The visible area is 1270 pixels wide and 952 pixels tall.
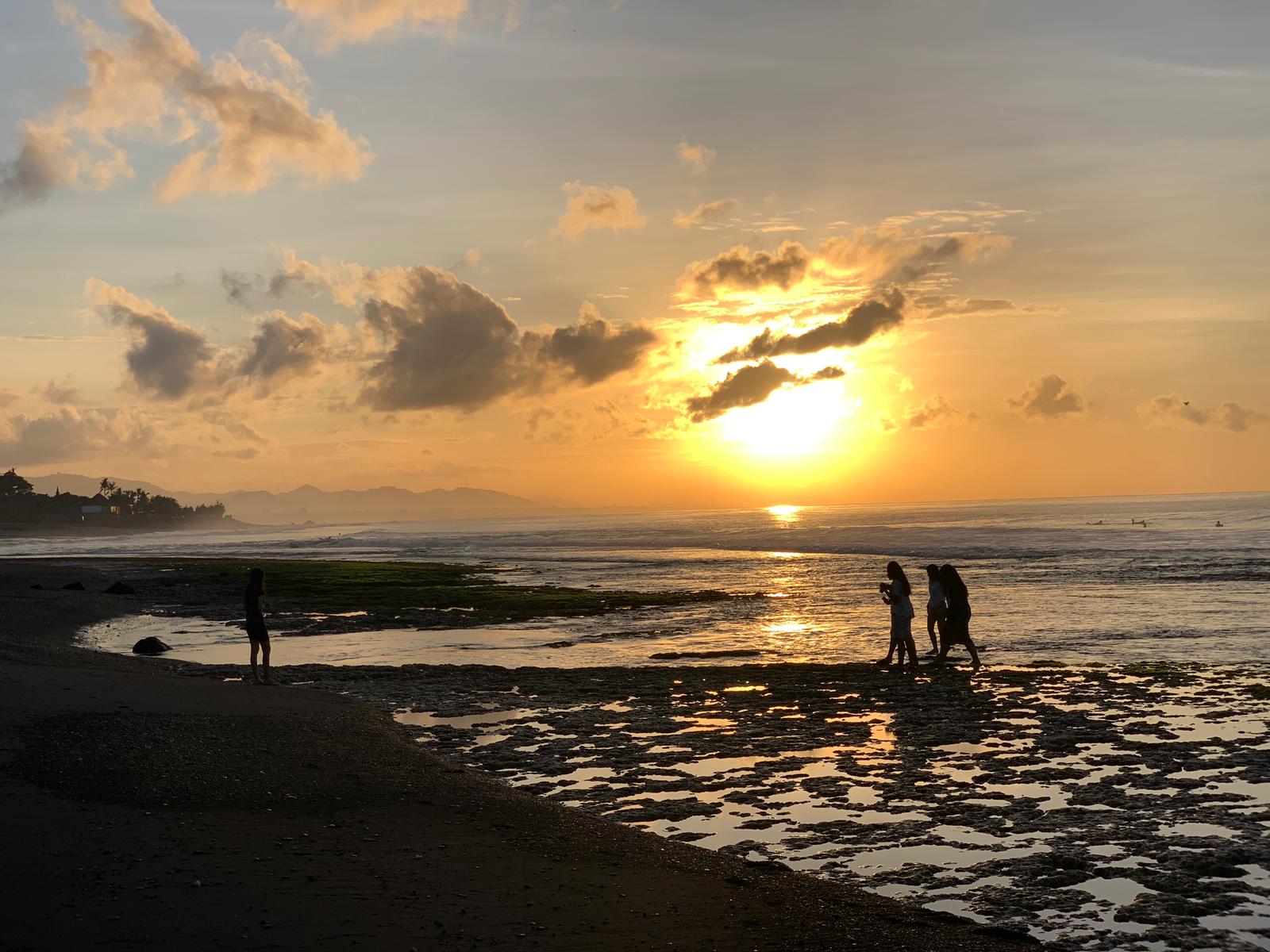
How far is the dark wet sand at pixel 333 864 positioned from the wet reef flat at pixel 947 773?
1.07 m

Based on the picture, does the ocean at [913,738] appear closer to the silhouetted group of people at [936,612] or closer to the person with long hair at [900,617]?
the person with long hair at [900,617]

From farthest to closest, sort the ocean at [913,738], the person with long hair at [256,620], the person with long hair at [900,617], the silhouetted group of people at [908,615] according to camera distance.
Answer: the person with long hair at [900,617], the silhouetted group of people at [908,615], the person with long hair at [256,620], the ocean at [913,738]

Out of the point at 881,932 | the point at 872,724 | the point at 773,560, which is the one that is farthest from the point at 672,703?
the point at 773,560

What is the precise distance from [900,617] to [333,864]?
16.7 meters

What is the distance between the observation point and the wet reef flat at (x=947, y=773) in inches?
377

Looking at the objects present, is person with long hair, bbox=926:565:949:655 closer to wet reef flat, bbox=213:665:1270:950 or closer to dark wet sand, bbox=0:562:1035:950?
wet reef flat, bbox=213:665:1270:950


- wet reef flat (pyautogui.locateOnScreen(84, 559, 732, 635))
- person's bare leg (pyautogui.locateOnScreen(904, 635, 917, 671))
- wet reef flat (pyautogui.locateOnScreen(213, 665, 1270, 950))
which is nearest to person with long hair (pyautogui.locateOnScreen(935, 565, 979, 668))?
person's bare leg (pyautogui.locateOnScreen(904, 635, 917, 671))

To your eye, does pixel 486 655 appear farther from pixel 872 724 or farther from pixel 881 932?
pixel 881 932

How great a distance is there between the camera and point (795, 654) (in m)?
27.8

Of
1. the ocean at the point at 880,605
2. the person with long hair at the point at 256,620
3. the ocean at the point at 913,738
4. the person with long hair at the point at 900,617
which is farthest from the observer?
the ocean at the point at 880,605

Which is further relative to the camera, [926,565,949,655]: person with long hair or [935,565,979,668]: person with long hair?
[926,565,949,655]: person with long hair

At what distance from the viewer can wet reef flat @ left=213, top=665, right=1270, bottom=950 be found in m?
9.59

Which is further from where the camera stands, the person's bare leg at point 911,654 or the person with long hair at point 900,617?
the person with long hair at point 900,617

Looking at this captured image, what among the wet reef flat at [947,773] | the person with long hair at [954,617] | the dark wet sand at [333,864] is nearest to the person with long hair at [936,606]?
the person with long hair at [954,617]
